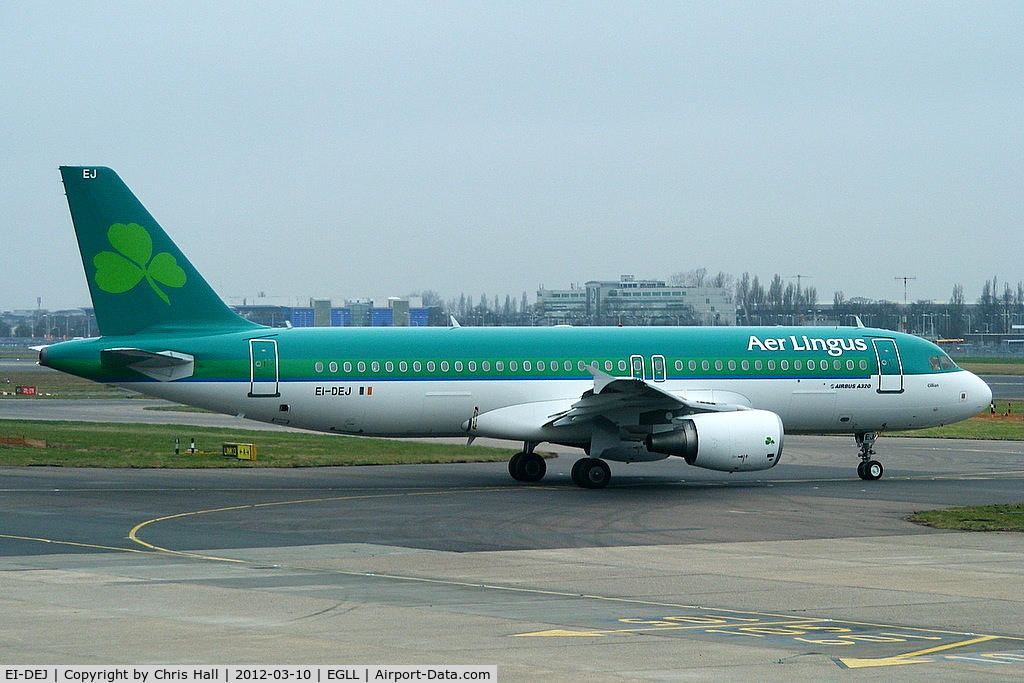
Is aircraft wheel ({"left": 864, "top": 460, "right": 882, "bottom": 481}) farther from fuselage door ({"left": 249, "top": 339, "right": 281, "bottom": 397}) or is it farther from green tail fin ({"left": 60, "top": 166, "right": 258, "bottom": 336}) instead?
green tail fin ({"left": 60, "top": 166, "right": 258, "bottom": 336})

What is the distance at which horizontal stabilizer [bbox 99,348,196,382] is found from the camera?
103 ft

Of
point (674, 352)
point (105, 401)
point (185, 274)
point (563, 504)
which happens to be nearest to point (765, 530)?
point (563, 504)

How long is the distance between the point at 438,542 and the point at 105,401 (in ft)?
212

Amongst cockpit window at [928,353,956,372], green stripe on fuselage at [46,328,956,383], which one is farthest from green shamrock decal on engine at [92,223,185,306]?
cockpit window at [928,353,956,372]

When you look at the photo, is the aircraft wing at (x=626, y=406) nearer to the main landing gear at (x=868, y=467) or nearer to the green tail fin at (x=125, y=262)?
the main landing gear at (x=868, y=467)

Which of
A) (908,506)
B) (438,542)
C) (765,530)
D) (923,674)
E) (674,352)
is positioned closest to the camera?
(923,674)

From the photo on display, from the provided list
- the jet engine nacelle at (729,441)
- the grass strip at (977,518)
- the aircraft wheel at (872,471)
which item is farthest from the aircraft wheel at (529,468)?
the grass strip at (977,518)

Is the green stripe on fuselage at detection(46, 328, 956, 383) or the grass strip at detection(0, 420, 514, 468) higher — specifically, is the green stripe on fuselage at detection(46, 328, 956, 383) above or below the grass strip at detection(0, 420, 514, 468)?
above

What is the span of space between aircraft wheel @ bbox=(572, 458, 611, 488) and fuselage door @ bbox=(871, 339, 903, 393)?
8.49m

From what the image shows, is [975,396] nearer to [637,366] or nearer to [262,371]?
[637,366]

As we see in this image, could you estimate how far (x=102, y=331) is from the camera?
1271 inches

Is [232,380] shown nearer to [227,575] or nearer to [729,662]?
[227,575]

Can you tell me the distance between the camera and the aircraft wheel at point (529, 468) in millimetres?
34312

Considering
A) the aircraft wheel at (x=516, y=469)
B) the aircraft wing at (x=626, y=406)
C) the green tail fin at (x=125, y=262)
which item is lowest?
the aircraft wheel at (x=516, y=469)
